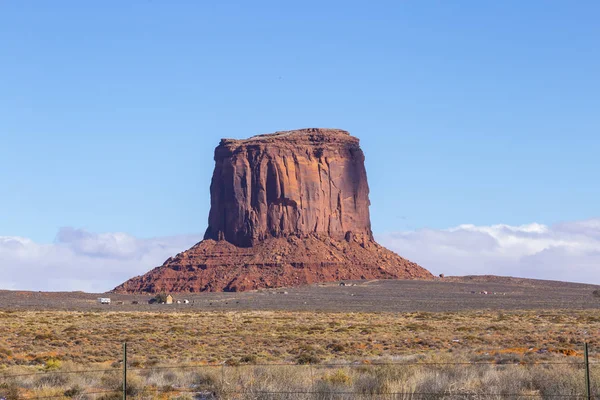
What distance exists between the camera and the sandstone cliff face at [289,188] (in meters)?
140

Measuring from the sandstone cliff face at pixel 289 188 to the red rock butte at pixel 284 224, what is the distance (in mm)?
164

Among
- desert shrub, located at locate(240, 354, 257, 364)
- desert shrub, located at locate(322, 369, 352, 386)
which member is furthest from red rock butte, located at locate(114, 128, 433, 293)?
desert shrub, located at locate(322, 369, 352, 386)

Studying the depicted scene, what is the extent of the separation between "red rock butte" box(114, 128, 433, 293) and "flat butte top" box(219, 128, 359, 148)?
0.17m

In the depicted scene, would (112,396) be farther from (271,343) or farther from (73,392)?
(271,343)

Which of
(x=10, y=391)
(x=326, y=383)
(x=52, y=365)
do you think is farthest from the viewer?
(x=52, y=365)

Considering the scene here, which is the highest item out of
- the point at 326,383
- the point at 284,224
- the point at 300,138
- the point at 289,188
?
the point at 300,138

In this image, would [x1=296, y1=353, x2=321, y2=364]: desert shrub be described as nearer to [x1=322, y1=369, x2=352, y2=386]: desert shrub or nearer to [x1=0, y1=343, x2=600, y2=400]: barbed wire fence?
[x1=0, y1=343, x2=600, y2=400]: barbed wire fence

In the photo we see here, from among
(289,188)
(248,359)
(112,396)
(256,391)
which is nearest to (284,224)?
(289,188)

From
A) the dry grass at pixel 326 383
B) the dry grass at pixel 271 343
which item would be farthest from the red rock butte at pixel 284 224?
the dry grass at pixel 326 383

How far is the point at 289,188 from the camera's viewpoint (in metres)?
144

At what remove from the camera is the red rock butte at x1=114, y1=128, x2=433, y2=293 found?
127 metres

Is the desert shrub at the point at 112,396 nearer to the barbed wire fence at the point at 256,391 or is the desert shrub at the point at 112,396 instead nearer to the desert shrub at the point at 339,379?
the barbed wire fence at the point at 256,391

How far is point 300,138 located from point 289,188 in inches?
393

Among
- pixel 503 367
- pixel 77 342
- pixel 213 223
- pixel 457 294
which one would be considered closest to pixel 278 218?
pixel 213 223
